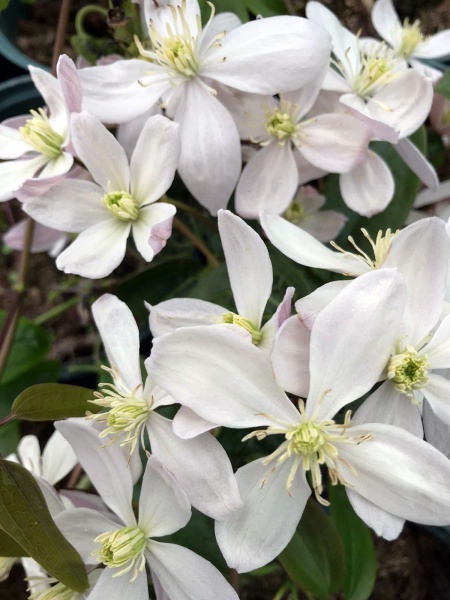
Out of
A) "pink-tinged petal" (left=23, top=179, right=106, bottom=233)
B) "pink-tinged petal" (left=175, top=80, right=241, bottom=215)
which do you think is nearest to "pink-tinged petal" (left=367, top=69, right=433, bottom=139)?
"pink-tinged petal" (left=175, top=80, right=241, bottom=215)

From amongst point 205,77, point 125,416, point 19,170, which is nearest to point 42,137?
point 19,170

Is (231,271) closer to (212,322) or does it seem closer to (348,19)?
(212,322)

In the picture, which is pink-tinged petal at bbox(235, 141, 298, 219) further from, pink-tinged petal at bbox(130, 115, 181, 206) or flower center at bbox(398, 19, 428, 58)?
flower center at bbox(398, 19, 428, 58)

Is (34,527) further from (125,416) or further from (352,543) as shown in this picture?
(352,543)

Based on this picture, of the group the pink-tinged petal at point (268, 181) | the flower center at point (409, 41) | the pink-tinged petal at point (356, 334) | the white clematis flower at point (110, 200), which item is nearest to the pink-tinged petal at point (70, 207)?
the white clematis flower at point (110, 200)

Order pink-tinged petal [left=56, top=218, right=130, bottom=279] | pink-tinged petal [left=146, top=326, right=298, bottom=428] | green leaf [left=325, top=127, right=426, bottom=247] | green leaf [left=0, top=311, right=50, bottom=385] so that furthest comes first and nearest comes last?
green leaf [left=0, top=311, right=50, bottom=385] < green leaf [left=325, top=127, right=426, bottom=247] < pink-tinged petal [left=56, top=218, right=130, bottom=279] < pink-tinged petal [left=146, top=326, right=298, bottom=428]

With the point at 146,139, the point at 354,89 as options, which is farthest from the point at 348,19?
the point at 146,139

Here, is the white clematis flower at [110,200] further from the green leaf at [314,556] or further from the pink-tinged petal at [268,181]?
the green leaf at [314,556]
